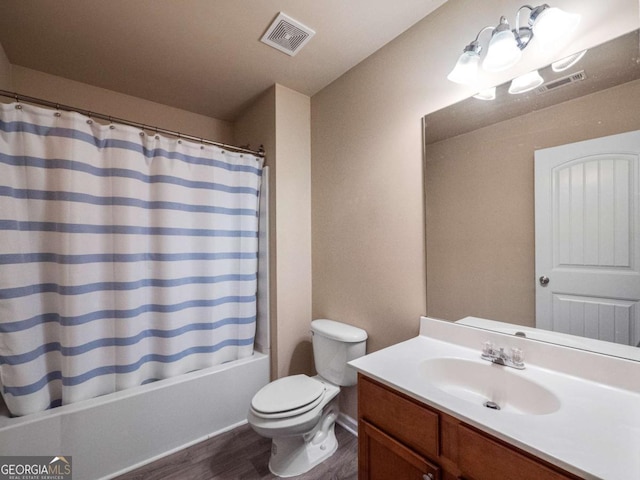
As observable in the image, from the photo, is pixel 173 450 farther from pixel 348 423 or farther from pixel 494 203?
pixel 494 203

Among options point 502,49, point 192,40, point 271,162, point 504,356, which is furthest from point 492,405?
point 192,40

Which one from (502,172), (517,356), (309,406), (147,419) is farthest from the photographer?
(147,419)

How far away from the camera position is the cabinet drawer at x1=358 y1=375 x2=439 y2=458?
0.86 m

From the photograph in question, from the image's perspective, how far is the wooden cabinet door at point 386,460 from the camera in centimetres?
88

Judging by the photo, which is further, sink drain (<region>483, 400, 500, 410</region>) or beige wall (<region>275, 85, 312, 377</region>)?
beige wall (<region>275, 85, 312, 377</region>)

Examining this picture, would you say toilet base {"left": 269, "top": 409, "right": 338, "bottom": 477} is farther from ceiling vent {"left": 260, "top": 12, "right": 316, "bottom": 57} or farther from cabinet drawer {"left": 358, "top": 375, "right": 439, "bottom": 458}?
ceiling vent {"left": 260, "top": 12, "right": 316, "bottom": 57}

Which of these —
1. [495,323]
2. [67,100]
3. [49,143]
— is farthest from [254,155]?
[495,323]

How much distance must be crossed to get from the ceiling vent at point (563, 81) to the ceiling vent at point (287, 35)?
1134 mm

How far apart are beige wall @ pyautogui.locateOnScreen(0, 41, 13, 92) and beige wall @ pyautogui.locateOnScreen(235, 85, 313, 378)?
57.7 inches

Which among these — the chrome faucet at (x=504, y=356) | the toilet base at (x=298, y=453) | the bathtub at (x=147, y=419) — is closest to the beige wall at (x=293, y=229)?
the bathtub at (x=147, y=419)

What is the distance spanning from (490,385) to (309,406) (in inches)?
34.1

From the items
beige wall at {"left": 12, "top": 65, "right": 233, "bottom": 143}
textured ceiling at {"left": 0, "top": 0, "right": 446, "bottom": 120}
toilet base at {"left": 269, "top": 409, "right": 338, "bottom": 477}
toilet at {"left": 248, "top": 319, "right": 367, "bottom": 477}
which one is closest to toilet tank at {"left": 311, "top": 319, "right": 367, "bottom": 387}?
toilet at {"left": 248, "top": 319, "right": 367, "bottom": 477}

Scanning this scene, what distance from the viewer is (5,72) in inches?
65.2

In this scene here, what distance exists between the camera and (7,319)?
1272mm
